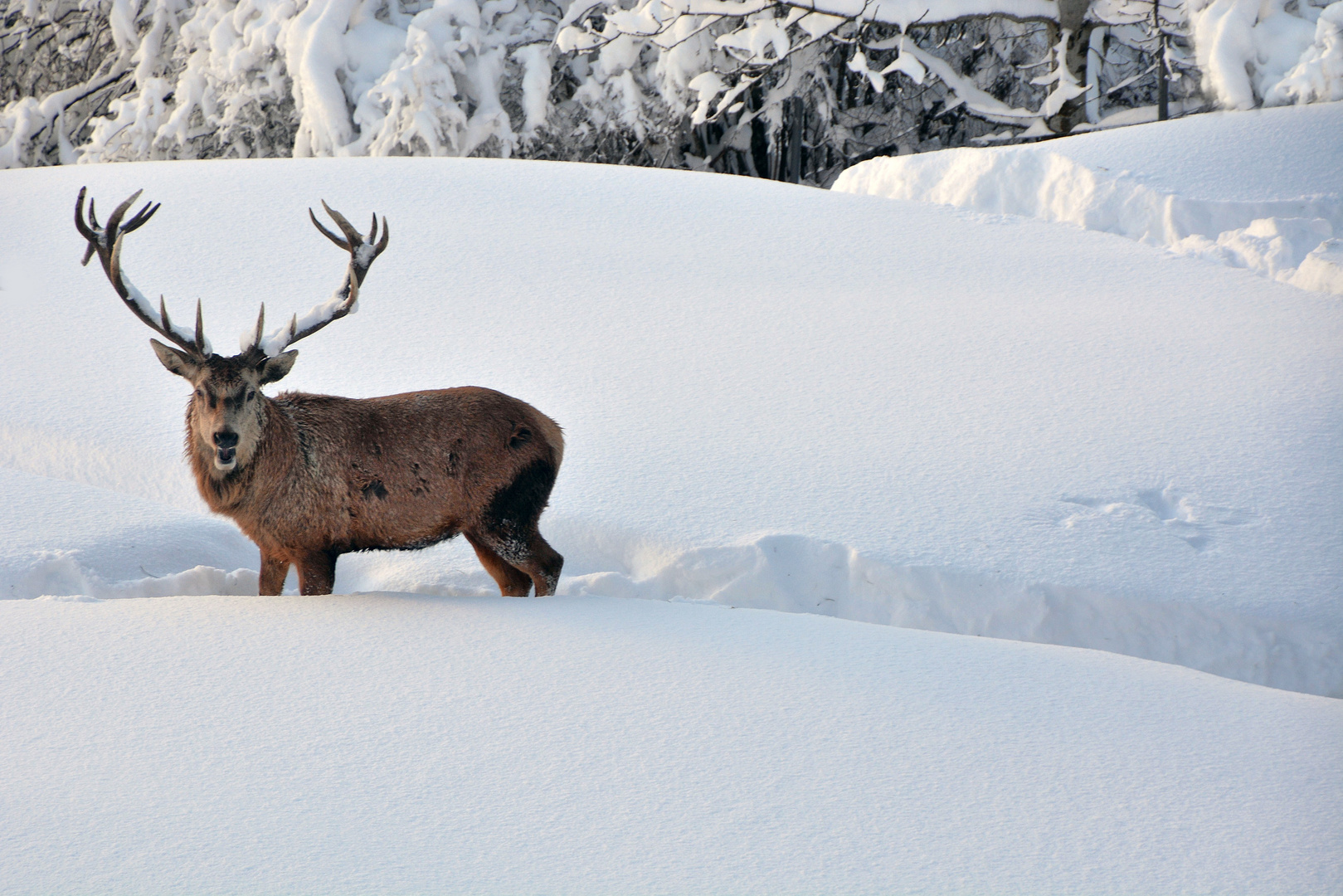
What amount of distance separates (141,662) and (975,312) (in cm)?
474

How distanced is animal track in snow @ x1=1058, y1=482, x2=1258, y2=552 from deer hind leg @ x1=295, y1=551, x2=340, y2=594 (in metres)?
2.75

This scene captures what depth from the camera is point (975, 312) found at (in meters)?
6.43

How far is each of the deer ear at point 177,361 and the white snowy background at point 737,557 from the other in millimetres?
752

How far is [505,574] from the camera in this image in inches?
163

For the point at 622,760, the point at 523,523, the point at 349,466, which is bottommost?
the point at 523,523

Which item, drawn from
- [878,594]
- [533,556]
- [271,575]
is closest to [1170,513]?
[878,594]

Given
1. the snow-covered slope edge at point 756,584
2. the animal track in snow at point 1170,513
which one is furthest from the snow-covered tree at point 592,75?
the snow-covered slope edge at point 756,584

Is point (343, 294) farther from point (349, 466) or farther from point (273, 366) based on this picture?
point (349, 466)

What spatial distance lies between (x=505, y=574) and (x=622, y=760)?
1523 mm

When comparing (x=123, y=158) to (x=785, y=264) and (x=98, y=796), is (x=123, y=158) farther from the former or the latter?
(x=98, y=796)

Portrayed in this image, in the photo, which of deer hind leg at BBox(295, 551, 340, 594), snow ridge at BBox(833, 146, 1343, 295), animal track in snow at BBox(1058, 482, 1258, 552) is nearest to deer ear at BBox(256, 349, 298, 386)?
deer hind leg at BBox(295, 551, 340, 594)

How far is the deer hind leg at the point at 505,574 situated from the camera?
13.5 feet

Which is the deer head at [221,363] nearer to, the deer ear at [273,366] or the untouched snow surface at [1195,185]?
the deer ear at [273,366]

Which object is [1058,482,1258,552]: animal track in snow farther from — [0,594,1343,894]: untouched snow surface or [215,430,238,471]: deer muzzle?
[215,430,238,471]: deer muzzle
